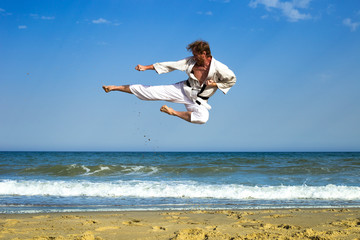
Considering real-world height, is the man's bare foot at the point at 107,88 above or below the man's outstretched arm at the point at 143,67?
below

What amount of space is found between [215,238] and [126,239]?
4.77 ft

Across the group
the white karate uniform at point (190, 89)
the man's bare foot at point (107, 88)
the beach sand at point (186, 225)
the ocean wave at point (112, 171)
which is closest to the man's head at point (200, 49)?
the white karate uniform at point (190, 89)

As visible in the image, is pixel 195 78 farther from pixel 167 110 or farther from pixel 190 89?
pixel 167 110

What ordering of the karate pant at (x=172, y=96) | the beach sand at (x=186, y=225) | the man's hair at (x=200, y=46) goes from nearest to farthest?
the man's hair at (x=200, y=46) < the beach sand at (x=186, y=225) < the karate pant at (x=172, y=96)

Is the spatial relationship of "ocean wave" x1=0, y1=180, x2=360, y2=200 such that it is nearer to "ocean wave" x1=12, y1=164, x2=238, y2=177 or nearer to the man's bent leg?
"ocean wave" x1=12, y1=164, x2=238, y2=177

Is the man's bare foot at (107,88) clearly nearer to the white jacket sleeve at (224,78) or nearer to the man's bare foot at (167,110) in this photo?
the man's bare foot at (167,110)

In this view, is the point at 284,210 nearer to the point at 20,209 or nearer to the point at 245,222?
the point at 245,222

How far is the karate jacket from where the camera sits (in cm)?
605

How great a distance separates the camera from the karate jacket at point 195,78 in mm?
6047

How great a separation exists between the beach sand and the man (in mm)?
2021

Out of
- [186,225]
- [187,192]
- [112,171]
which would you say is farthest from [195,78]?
[112,171]

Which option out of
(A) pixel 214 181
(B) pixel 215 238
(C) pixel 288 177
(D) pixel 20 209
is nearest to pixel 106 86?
(B) pixel 215 238

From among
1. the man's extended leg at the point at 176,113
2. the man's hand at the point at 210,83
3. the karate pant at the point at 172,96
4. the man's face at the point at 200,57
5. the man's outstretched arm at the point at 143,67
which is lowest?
the man's extended leg at the point at 176,113

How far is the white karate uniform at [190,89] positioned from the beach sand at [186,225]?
2.03m
